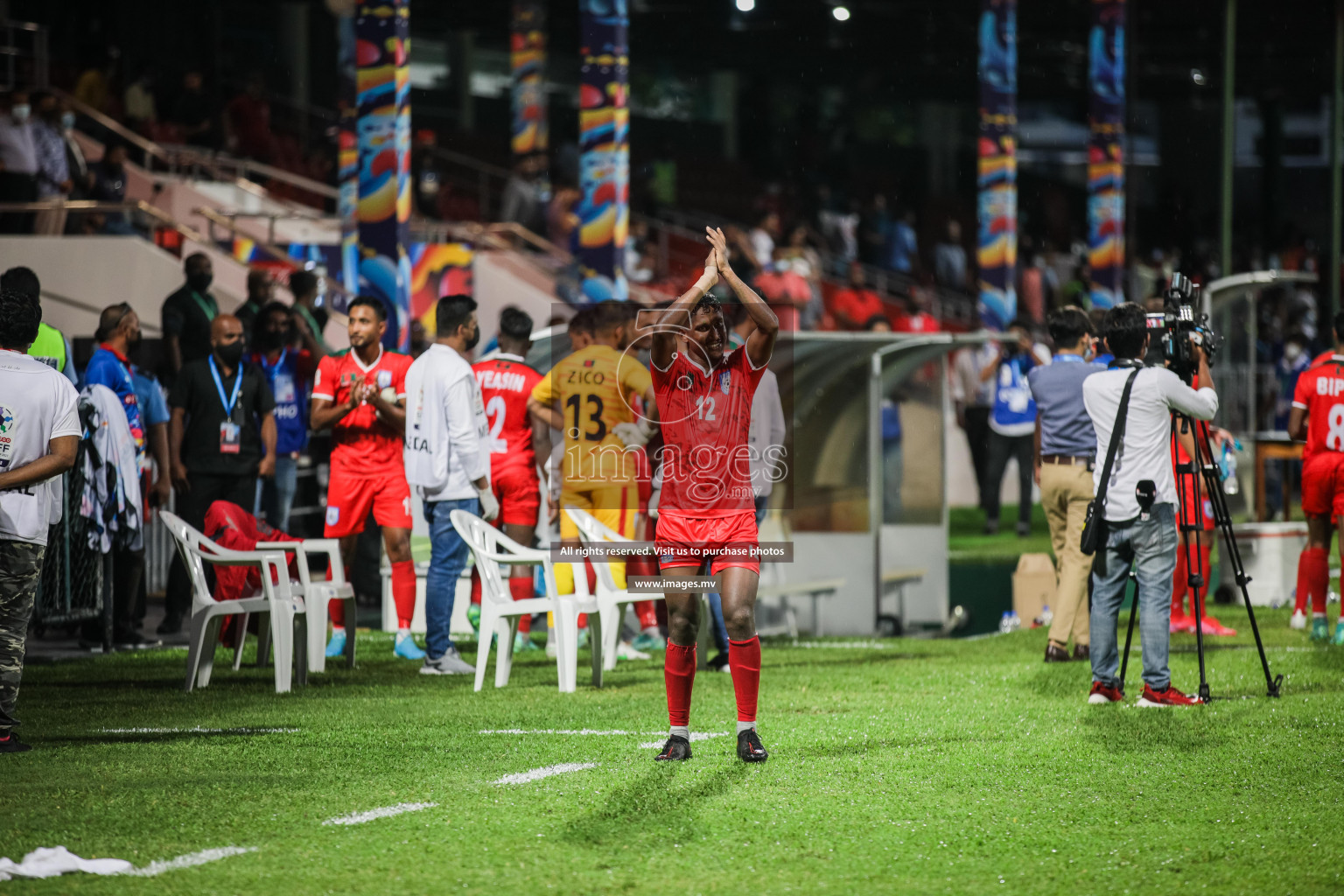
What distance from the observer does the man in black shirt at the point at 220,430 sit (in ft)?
37.9

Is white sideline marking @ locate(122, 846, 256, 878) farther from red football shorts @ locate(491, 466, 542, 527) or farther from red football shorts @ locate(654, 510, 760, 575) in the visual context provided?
red football shorts @ locate(491, 466, 542, 527)

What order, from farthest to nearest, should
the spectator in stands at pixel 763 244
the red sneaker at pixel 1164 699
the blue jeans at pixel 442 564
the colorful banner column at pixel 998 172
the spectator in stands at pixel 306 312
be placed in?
the colorful banner column at pixel 998 172
the spectator in stands at pixel 763 244
the spectator in stands at pixel 306 312
the blue jeans at pixel 442 564
the red sneaker at pixel 1164 699

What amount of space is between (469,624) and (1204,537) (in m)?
5.47

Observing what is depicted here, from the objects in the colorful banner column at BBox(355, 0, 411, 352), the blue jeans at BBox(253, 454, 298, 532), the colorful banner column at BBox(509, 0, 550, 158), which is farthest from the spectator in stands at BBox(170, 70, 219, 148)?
the blue jeans at BBox(253, 454, 298, 532)

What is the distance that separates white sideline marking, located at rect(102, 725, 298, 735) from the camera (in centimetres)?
785

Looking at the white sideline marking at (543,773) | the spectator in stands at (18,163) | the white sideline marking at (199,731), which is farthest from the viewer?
the spectator in stands at (18,163)

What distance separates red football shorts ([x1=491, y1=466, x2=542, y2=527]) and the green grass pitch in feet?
4.12

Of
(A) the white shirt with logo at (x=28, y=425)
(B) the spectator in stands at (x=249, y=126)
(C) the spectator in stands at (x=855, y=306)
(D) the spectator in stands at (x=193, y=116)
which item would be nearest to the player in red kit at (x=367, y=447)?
(A) the white shirt with logo at (x=28, y=425)

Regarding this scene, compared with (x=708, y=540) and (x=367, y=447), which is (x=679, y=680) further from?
(x=367, y=447)

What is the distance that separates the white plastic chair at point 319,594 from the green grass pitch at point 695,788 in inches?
7.8

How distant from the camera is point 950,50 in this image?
38688mm

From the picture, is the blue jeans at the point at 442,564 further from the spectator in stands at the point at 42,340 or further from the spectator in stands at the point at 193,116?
the spectator in stands at the point at 193,116

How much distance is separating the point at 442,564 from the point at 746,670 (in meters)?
3.30

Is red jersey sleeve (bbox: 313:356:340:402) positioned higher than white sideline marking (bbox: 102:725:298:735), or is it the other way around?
red jersey sleeve (bbox: 313:356:340:402)
